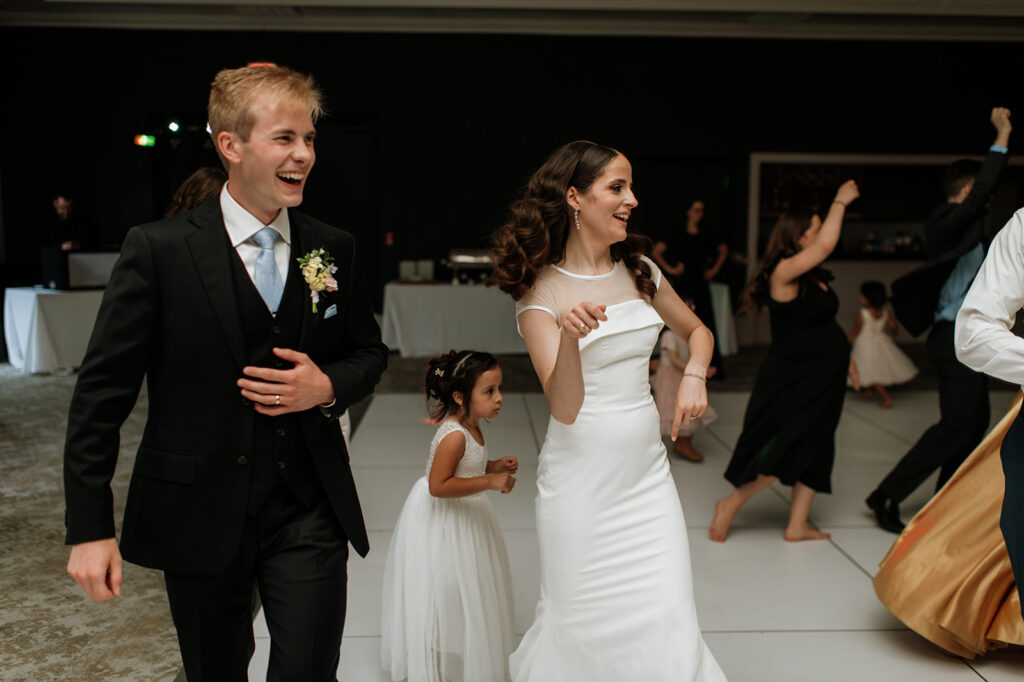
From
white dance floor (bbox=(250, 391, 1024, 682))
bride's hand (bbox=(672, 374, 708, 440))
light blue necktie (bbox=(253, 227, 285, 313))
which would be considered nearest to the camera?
light blue necktie (bbox=(253, 227, 285, 313))

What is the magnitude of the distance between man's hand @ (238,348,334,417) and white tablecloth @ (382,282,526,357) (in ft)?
27.4

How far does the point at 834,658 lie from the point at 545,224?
187 centimetres

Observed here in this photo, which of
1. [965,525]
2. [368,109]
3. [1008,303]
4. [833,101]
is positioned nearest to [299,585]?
[1008,303]

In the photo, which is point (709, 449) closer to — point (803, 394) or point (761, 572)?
point (803, 394)

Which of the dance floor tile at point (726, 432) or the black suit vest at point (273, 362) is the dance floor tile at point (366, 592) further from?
the dance floor tile at point (726, 432)

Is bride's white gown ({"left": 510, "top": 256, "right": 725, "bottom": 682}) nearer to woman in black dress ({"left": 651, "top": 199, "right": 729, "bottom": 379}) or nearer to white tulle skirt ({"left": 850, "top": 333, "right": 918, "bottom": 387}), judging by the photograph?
woman in black dress ({"left": 651, "top": 199, "right": 729, "bottom": 379})

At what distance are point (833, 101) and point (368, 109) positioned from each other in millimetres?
5966

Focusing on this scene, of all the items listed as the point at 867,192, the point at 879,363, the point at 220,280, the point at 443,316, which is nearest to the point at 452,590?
the point at 220,280

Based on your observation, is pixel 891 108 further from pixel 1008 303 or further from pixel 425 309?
pixel 1008 303

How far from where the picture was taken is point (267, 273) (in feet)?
5.88

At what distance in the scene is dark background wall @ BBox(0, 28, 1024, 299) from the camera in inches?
444

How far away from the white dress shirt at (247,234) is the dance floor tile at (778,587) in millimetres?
2299

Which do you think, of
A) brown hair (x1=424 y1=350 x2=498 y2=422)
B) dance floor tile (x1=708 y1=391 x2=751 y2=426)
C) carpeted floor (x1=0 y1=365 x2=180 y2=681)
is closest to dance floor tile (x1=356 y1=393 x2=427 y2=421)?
carpeted floor (x1=0 y1=365 x2=180 y2=681)

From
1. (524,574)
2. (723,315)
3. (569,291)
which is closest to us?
(569,291)
